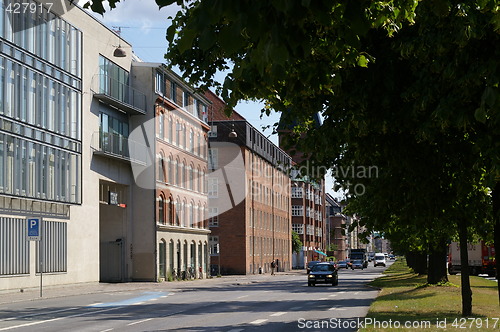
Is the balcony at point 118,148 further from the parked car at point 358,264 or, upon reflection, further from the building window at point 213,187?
the parked car at point 358,264

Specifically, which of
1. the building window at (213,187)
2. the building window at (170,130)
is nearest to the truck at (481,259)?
the building window at (170,130)

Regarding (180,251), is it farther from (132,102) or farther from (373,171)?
(373,171)

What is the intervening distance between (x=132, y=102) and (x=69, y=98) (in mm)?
10603

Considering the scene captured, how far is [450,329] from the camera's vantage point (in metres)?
16.2

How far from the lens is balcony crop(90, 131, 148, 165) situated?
1865 inches

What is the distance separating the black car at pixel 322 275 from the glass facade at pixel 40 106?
14.3m

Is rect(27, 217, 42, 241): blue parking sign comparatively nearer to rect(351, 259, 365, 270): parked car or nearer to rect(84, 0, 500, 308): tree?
rect(84, 0, 500, 308): tree

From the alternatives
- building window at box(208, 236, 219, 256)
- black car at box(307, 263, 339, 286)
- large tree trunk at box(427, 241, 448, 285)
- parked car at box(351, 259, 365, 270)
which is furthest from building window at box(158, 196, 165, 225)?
parked car at box(351, 259, 365, 270)

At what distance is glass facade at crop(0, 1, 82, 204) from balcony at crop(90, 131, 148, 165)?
99.0 inches

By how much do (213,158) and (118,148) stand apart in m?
33.5

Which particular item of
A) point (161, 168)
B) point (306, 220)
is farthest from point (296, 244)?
point (161, 168)

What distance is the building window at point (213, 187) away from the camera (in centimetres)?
8249

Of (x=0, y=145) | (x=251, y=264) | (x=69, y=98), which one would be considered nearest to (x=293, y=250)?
(x=251, y=264)

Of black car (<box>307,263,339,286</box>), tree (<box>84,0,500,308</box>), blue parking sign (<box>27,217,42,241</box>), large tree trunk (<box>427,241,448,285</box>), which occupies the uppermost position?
tree (<box>84,0,500,308</box>)
